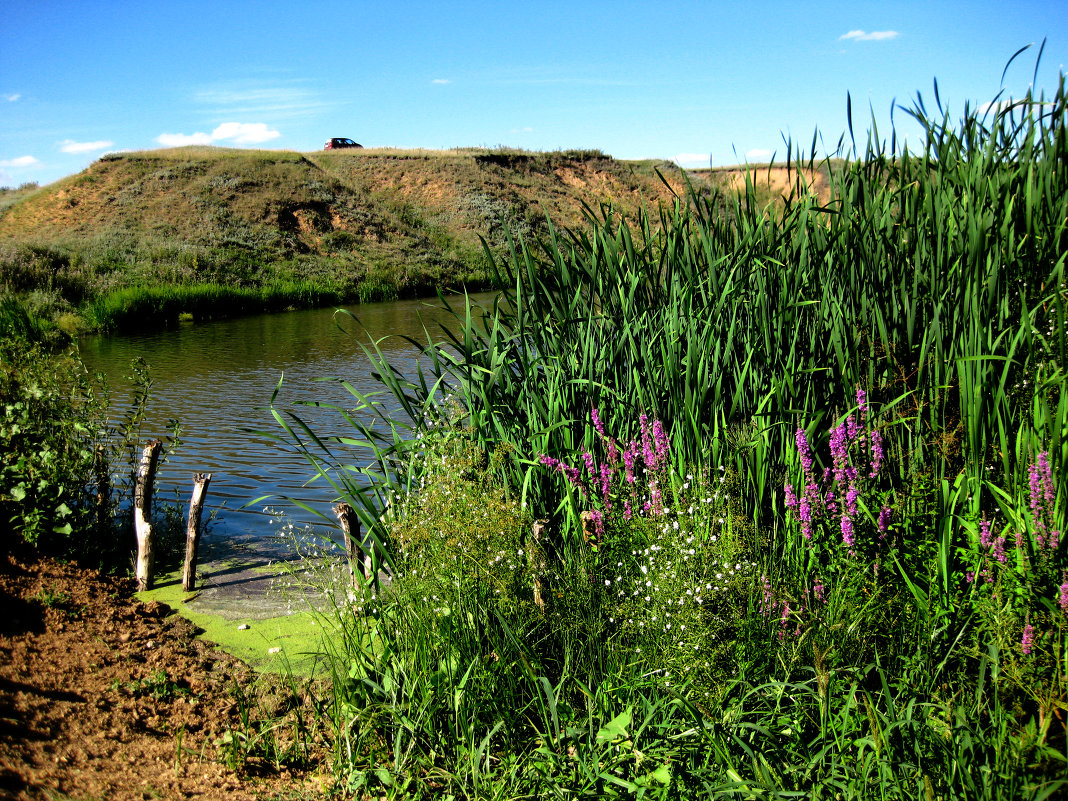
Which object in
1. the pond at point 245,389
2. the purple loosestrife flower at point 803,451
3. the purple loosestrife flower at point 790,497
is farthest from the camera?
the pond at point 245,389

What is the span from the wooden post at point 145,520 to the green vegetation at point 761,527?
1950 mm

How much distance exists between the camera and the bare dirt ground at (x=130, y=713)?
2.45 m

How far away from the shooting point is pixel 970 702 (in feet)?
7.82

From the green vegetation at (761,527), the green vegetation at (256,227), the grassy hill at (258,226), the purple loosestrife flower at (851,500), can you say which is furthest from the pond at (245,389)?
the grassy hill at (258,226)

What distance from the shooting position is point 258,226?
115 feet

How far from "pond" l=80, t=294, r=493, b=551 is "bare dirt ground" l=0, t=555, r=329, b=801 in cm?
140

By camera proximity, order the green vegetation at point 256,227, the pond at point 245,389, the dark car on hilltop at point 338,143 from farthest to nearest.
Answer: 1. the dark car on hilltop at point 338,143
2. the green vegetation at point 256,227
3. the pond at point 245,389

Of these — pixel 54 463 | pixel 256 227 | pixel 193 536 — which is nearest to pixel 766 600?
pixel 193 536

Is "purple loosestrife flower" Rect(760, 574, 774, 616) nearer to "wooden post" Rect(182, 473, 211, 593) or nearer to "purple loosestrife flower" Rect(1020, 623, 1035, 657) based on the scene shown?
"purple loosestrife flower" Rect(1020, 623, 1035, 657)

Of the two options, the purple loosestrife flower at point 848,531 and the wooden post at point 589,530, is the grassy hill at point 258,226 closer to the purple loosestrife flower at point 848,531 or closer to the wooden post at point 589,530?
the wooden post at point 589,530

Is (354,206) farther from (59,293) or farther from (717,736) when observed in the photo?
(717,736)

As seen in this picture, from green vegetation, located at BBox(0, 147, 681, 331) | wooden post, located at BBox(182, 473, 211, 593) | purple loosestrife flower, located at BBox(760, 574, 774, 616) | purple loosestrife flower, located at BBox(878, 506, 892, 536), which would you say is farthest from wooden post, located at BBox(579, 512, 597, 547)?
green vegetation, located at BBox(0, 147, 681, 331)

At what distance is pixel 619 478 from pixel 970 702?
1.47 m

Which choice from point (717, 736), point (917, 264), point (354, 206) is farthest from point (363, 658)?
point (354, 206)
